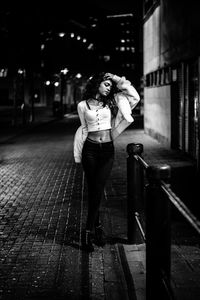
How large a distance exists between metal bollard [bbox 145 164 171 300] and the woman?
2.02 m

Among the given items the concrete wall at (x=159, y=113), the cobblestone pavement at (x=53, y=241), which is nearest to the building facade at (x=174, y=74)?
the concrete wall at (x=159, y=113)

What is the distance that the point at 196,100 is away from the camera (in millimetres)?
12719

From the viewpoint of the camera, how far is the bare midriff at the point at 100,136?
18.4 ft

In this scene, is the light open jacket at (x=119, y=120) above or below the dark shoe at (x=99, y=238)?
above

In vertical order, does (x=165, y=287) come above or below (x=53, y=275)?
above

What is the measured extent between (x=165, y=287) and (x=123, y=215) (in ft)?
13.2

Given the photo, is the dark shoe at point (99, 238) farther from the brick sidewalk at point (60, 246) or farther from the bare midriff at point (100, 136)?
the bare midriff at point (100, 136)

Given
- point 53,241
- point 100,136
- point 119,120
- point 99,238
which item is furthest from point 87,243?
point 119,120

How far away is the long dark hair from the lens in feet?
18.2

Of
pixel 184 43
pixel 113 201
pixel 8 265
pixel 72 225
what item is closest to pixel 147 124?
pixel 184 43

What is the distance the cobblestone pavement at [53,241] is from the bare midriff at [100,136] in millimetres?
1263

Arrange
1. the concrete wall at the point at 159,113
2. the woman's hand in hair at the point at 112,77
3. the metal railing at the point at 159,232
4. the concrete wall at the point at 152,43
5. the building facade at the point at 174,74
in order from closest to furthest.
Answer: the metal railing at the point at 159,232 → the woman's hand in hair at the point at 112,77 → the building facade at the point at 174,74 → the concrete wall at the point at 159,113 → the concrete wall at the point at 152,43

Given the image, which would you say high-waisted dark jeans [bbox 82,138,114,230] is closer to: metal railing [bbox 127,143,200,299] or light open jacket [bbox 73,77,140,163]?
light open jacket [bbox 73,77,140,163]

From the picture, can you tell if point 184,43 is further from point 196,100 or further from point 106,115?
point 106,115
